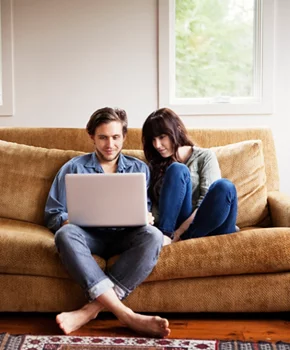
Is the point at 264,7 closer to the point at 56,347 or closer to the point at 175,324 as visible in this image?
the point at 175,324

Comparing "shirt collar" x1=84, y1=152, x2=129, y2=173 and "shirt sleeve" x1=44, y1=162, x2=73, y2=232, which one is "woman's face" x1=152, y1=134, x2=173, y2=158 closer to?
"shirt collar" x1=84, y1=152, x2=129, y2=173

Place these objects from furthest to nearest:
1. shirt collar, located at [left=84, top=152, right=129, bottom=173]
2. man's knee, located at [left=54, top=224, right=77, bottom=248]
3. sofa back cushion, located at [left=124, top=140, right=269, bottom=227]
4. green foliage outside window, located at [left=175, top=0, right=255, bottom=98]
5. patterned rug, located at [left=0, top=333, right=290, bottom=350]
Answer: green foliage outside window, located at [left=175, top=0, right=255, bottom=98] → sofa back cushion, located at [left=124, top=140, right=269, bottom=227] → shirt collar, located at [left=84, top=152, right=129, bottom=173] → man's knee, located at [left=54, top=224, right=77, bottom=248] → patterned rug, located at [left=0, top=333, right=290, bottom=350]

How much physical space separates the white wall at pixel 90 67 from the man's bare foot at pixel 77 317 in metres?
1.77

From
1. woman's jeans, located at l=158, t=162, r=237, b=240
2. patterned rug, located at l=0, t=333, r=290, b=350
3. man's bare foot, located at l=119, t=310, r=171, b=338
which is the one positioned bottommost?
patterned rug, located at l=0, t=333, r=290, b=350

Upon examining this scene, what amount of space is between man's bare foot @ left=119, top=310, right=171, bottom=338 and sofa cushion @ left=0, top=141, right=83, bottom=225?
0.95 metres

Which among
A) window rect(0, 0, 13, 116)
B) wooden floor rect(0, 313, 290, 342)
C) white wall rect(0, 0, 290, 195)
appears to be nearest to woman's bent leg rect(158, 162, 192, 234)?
wooden floor rect(0, 313, 290, 342)

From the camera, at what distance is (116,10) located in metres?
4.10

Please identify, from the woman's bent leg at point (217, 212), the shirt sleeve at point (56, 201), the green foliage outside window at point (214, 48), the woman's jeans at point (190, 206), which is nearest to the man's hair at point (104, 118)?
the shirt sleeve at point (56, 201)

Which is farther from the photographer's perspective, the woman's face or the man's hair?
the woman's face

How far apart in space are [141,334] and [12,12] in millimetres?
2500

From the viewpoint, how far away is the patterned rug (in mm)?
2434

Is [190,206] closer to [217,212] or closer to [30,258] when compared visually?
[217,212]

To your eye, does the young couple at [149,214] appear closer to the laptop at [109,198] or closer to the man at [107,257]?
the man at [107,257]

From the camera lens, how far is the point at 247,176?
3.34m
